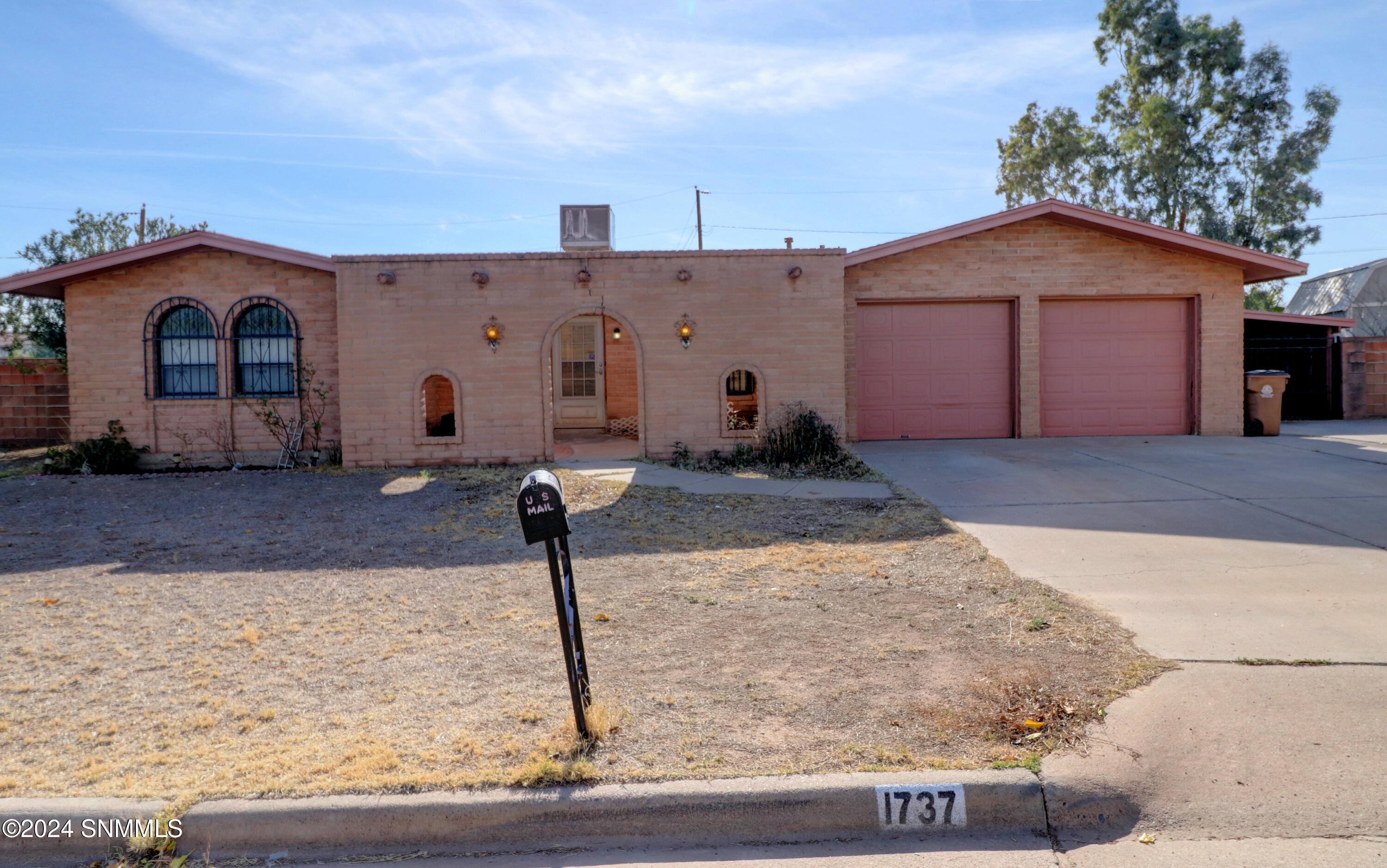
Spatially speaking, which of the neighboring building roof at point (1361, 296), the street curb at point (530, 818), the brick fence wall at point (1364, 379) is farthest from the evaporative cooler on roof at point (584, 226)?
the neighboring building roof at point (1361, 296)

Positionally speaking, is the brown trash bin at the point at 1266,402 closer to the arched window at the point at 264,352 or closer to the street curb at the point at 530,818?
the street curb at the point at 530,818

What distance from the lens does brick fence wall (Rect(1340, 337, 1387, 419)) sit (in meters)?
18.8

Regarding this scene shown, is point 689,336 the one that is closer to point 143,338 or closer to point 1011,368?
point 1011,368

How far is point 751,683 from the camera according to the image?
4539 mm

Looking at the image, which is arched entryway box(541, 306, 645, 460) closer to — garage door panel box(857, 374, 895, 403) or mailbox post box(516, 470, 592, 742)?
garage door panel box(857, 374, 895, 403)

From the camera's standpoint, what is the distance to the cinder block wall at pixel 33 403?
55.2 ft

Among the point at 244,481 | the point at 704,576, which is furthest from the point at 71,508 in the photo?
the point at 704,576

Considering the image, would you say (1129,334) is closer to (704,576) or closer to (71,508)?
Result: (704,576)

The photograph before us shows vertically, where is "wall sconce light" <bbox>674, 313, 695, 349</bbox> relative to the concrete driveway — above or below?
above

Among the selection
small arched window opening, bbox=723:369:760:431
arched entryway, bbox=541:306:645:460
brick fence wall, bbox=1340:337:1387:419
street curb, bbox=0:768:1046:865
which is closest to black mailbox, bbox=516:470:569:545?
street curb, bbox=0:768:1046:865

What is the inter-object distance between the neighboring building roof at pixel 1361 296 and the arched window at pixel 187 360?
29578 mm

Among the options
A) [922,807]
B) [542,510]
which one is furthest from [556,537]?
[922,807]

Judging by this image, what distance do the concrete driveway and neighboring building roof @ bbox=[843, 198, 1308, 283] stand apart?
397 cm

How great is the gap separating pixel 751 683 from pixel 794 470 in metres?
7.63
